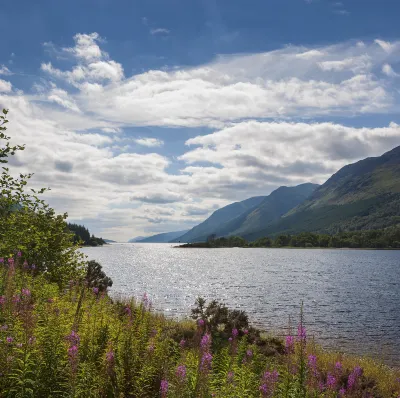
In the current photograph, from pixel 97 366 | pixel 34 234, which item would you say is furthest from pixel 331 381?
pixel 34 234

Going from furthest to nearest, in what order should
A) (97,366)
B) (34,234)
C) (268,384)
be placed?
(34,234)
(97,366)
(268,384)

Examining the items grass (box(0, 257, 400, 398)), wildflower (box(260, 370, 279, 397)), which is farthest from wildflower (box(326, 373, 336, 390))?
wildflower (box(260, 370, 279, 397))

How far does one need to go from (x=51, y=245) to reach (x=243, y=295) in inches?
1744

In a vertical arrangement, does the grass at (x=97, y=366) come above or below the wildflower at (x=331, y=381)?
above

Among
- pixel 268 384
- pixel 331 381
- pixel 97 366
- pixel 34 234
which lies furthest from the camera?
pixel 34 234

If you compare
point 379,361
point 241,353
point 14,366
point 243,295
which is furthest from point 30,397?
point 243,295

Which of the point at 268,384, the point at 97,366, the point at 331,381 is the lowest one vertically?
the point at 331,381

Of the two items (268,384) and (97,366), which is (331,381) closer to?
(268,384)

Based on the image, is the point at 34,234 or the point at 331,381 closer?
the point at 331,381

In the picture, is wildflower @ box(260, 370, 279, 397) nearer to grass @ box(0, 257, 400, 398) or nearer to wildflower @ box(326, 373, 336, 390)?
grass @ box(0, 257, 400, 398)

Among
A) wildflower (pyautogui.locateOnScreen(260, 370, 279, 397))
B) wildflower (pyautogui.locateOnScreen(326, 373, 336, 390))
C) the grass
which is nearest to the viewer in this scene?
the grass

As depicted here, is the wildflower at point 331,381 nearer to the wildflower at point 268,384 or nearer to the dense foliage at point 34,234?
the wildflower at point 268,384

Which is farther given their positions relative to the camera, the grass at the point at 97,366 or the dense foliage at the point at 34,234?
the dense foliage at the point at 34,234

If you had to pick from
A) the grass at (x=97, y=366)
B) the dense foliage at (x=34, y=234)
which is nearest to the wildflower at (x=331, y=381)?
the grass at (x=97, y=366)
